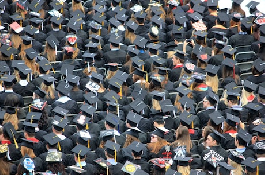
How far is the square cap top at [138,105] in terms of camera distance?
16406 millimetres

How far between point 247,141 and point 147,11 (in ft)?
15.0

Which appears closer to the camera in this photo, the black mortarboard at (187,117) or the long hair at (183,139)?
the long hair at (183,139)

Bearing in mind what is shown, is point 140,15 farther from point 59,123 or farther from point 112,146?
point 112,146

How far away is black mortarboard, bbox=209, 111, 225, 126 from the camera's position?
1595cm

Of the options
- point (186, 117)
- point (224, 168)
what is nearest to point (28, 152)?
point (186, 117)

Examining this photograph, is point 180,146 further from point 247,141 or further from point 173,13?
point 173,13

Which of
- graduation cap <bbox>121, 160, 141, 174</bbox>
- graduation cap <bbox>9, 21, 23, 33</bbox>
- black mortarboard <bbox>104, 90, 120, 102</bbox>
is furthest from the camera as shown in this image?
graduation cap <bbox>9, 21, 23, 33</bbox>

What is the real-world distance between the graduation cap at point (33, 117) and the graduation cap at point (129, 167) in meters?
1.80

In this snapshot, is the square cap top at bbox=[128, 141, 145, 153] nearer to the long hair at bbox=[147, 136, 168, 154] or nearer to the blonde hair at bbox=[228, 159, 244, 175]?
the long hair at bbox=[147, 136, 168, 154]

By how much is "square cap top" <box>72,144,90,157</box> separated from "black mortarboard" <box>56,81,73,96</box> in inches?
61.8

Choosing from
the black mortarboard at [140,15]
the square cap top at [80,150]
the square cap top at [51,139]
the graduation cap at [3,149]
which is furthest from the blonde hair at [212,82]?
the graduation cap at [3,149]

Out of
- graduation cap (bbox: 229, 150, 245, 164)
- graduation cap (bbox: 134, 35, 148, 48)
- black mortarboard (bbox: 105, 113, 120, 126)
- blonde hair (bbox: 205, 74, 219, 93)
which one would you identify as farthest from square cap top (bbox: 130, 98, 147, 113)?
graduation cap (bbox: 134, 35, 148, 48)

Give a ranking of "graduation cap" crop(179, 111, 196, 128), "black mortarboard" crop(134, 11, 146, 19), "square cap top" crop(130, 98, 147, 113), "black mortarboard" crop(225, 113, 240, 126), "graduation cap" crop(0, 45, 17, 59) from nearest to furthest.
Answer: "graduation cap" crop(179, 111, 196, 128), "black mortarboard" crop(225, 113, 240, 126), "square cap top" crop(130, 98, 147, 113), "graduation cap" crop(0, 45, 17, 59), "black mortarboard" crop(134, 11, 146, 19)

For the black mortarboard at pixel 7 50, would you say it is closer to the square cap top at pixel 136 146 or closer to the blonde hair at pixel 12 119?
the blonde hair at pixel 12 119
